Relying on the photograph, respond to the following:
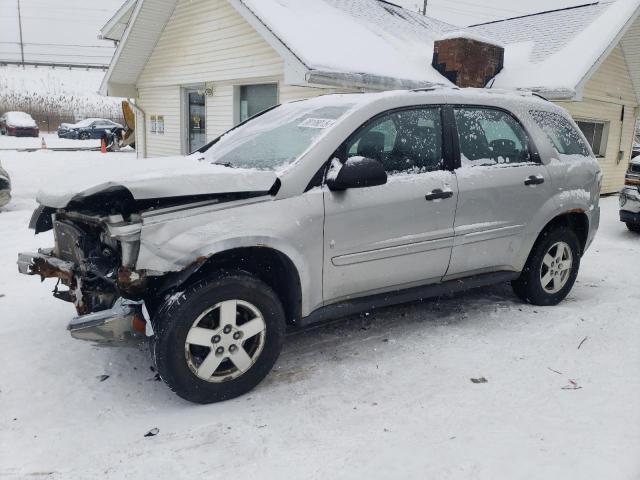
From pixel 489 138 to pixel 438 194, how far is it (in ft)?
2.68

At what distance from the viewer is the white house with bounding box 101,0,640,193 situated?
9.70 meters

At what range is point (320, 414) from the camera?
2949mm

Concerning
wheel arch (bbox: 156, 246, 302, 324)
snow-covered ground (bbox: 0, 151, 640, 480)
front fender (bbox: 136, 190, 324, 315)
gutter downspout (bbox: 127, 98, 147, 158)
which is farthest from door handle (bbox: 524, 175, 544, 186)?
gutter downspout (bbox: 127, 98, 147, 158)

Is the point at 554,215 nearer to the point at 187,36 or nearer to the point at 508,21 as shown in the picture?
the point at 187,36

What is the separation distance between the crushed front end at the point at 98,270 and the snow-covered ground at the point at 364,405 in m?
0.44

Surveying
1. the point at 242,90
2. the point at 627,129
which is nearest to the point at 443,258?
the point at 242,90

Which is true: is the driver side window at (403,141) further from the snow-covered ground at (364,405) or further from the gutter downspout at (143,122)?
the gutter downspout at (143,122)

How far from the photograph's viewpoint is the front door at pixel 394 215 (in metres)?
3.34

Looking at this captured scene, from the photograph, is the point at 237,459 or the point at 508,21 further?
the point at 508,21

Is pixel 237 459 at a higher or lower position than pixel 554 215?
lower

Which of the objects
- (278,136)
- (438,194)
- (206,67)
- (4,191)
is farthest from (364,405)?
(206,67)

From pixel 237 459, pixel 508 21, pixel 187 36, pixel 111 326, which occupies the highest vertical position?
pixel 508 21

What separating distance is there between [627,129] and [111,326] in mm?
15850

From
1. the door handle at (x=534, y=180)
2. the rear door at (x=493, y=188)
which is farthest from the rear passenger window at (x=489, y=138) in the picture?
the door handle at (x=534, y=180)
